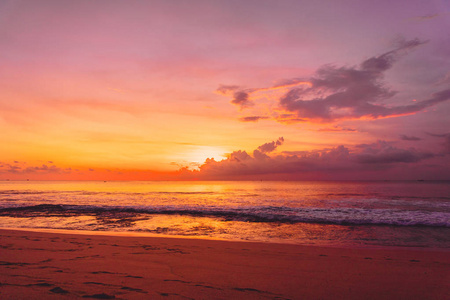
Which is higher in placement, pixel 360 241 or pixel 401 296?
pixel 401 296

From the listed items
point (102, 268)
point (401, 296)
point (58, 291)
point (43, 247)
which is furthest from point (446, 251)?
point (43, 247)

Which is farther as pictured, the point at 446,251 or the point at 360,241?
the point at 360,241

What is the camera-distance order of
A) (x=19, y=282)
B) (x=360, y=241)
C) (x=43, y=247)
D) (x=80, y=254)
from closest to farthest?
(x=19, y=282) → (x=80, y=254) → (x=43, y=247) → (x=360, y=241)

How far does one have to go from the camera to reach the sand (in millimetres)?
4547

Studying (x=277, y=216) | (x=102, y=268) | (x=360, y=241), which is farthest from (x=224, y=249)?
(x=277, y=216)

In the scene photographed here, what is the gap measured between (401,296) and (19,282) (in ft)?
25.1

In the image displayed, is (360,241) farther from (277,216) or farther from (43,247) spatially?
(43,247)

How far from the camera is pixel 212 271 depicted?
5973mm

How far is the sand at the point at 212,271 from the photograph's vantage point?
4.55m

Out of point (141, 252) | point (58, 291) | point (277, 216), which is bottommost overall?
point (277, 216)

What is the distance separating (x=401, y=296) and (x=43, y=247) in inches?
406

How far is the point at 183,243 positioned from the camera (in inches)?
371

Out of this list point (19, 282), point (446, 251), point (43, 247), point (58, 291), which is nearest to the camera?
point (58, 291)

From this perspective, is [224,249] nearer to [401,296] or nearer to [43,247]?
[401,296]
